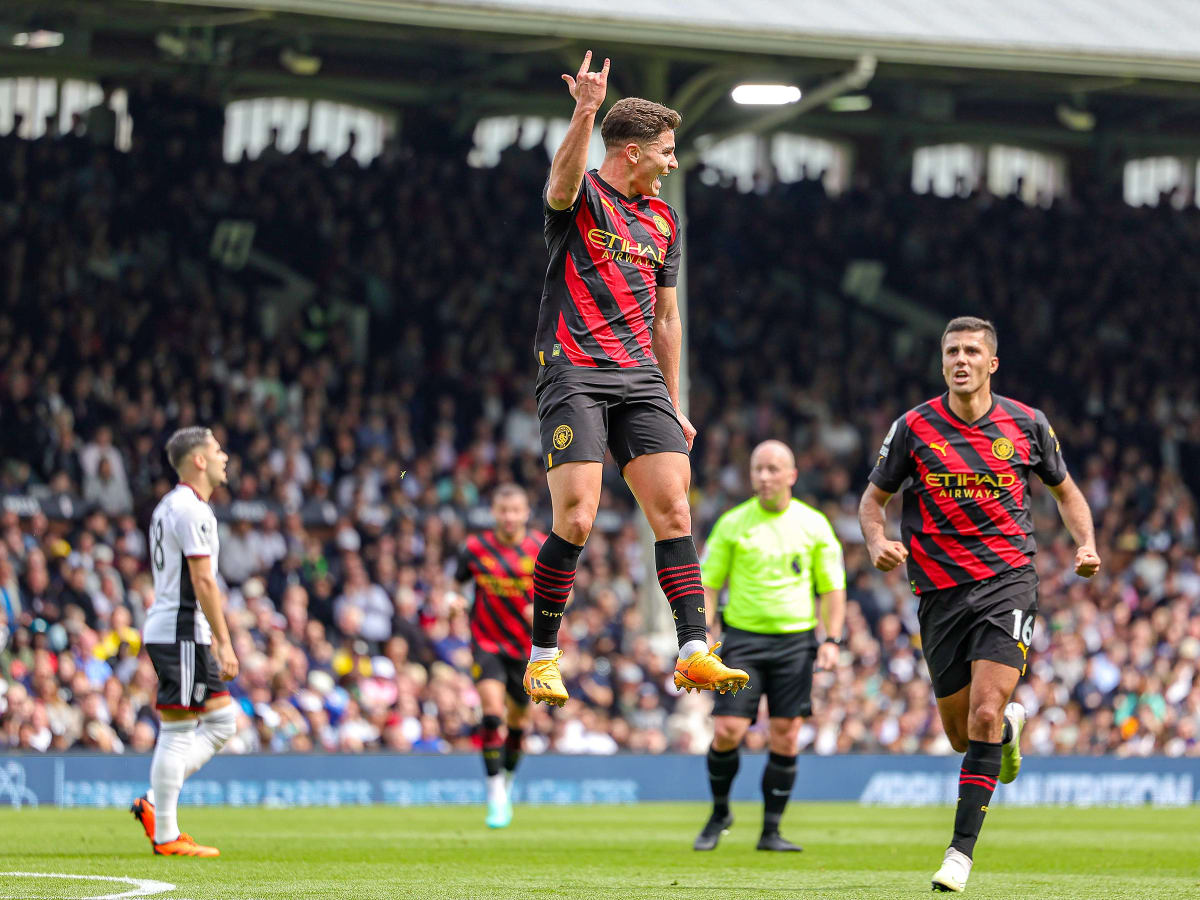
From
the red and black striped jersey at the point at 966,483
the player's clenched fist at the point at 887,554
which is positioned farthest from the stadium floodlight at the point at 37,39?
→ the player's clenched fist at the point at 887,554

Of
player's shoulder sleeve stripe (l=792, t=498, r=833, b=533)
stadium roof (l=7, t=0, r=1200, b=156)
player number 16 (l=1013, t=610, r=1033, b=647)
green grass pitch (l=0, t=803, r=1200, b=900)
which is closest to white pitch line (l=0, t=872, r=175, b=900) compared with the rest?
green grass pitch (l=0, t=803, r=1200, b=900)

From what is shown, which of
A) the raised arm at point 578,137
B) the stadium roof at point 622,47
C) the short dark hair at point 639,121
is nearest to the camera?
the raised arm at point 578,137

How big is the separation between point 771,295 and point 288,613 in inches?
422

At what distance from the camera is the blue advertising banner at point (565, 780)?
1595cm

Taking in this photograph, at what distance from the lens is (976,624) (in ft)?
27.0

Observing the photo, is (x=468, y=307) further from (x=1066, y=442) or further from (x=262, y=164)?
(x=1066, y=442)

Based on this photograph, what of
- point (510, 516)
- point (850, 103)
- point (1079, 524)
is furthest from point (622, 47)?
point (1079, 524)

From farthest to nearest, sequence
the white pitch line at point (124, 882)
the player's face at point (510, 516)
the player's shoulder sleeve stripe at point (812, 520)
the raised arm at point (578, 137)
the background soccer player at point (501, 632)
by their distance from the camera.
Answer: the player's face at point (510, 516) → the background soccer player at point (501, 632) → the player's shoulder sleeve stripe at point (812, 520) → the white pitch line at point (124, 882) → the raised arm at point (578, 137)

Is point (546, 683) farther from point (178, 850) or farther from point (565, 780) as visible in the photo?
point (565, 780)

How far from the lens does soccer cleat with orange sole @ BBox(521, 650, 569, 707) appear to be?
7.30 meters

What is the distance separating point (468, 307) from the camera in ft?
81.7

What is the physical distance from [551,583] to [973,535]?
2.12 metres

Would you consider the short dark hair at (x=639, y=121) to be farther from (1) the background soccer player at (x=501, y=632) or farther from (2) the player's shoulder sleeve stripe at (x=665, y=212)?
(1) the background soccer player at (x=501, y=632)

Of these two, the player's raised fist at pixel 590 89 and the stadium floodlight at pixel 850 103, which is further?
the stadium floodlight at pixel 850 103
